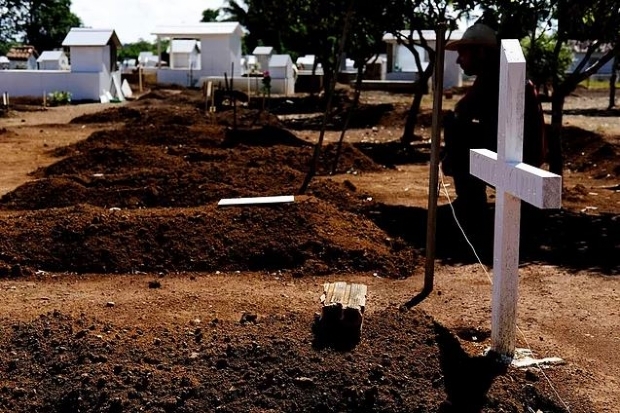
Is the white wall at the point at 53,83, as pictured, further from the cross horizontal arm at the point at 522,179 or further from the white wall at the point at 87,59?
the cross horizontal arm at the point at 522,179

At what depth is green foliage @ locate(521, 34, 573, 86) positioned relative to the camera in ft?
40.0

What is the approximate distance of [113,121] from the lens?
80.9 ft

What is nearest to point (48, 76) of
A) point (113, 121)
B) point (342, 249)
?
point (113, 121)

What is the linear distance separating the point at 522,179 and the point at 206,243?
378 cm

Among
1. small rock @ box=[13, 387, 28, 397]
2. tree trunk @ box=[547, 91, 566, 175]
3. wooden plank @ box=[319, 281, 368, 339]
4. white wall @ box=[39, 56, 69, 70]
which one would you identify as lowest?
small rock @ box=[13, 387, 28, 397]

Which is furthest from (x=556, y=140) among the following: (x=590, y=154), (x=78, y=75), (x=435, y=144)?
(x=78, y=75)

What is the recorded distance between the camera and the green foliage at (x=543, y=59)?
12.2 meters

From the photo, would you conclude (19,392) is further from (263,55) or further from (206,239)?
(263,55)

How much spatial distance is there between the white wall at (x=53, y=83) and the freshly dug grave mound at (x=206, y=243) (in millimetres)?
29356

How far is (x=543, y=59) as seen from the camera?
28.7 m

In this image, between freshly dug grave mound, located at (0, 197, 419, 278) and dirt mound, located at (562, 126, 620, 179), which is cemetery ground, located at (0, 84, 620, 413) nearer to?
freshly dug grave mound, located at (0, 197, 419, 278)

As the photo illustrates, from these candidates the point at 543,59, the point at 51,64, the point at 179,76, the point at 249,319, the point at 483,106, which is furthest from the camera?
the point at 51,64

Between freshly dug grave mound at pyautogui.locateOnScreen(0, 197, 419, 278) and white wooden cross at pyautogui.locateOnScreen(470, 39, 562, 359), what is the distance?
2.44 meters

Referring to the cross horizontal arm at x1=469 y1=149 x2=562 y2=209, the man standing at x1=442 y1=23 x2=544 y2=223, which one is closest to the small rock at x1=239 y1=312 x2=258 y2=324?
the cross horizontal arm at x1=469 y1=149 x2=562 y2=209
